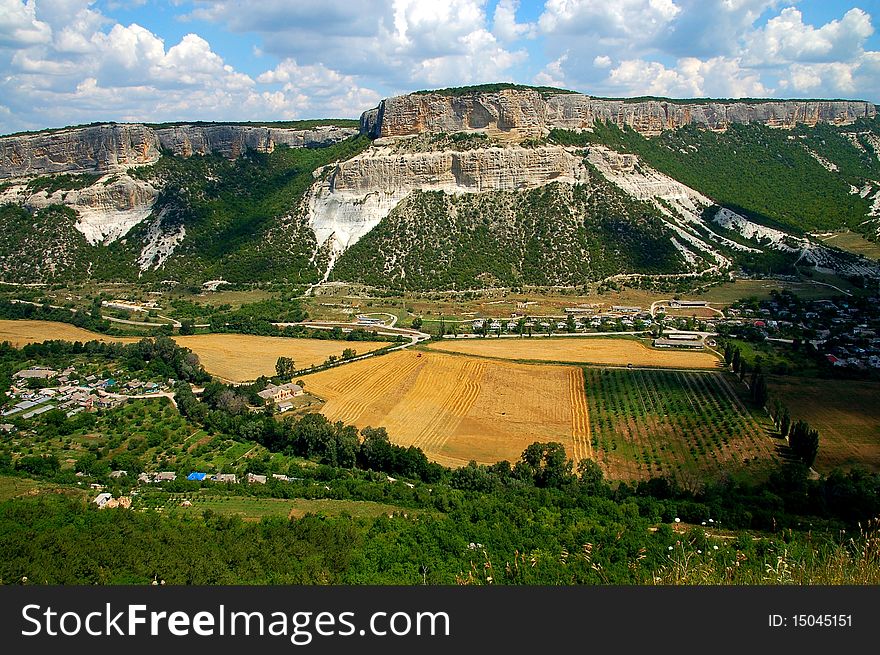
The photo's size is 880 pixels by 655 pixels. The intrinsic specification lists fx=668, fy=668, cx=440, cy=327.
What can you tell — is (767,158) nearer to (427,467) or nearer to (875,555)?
(427,467)

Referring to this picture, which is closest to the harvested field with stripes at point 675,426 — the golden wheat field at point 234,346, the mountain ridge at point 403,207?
the golden wheat field at point 234,346

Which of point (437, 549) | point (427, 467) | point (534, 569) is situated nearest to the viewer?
point (534, 569)

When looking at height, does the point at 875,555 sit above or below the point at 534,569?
above

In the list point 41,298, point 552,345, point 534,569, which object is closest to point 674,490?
point 534,569

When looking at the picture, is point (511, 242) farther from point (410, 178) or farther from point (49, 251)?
point (49, 251)

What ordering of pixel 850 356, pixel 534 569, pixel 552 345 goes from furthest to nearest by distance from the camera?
1. pixel 552 345
2. pixel 850 356
3. pixel 534 569

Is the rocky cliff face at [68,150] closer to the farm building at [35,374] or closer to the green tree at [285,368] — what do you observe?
the farm building at [35,374]
